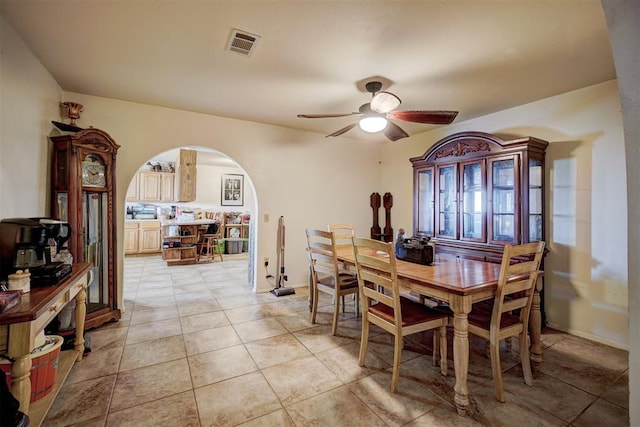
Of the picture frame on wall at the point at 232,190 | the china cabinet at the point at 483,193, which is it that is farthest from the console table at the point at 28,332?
the picture frame on wall at the point at 232,190

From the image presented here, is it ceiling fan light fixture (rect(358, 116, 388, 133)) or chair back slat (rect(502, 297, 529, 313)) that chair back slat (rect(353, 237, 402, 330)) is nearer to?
chair back slat (rect(502, 297, 529, 313))

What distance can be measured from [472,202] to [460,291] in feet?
6.89

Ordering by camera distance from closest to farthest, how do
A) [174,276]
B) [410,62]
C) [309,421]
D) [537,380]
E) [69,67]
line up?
[309,421]
[537,380]
[410,62]
[69,67]
[174,276]

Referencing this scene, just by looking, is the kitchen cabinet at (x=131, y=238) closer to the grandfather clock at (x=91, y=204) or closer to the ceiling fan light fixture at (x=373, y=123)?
the grandfather clock at (x=91, y=204)

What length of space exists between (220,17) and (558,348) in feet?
12.9

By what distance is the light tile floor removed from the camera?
1750 millimetres

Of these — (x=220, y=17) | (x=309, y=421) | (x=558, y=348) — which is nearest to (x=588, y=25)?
(x=220, y=17)

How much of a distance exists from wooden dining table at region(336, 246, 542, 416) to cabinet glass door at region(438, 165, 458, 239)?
128 cm

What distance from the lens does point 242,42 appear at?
85.0 inches

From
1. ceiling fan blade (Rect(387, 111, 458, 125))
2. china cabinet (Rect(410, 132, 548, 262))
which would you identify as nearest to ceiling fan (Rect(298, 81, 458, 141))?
ceiling fan blade (Rect(387, 111, 458, 125))

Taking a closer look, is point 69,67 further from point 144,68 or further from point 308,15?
point 308,15

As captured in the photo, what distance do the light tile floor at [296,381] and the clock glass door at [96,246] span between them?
0.33 metres

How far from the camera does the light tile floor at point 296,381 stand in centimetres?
175

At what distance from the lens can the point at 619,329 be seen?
Answer: 2.68 metres
